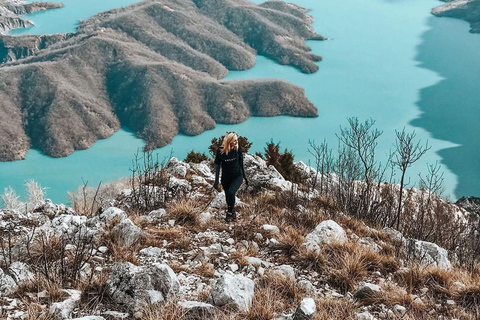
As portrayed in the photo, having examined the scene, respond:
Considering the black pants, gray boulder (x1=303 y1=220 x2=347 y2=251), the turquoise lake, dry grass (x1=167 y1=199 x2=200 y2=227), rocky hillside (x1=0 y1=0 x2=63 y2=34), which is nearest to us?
gray boulder (x1=303 y1=220 x2=347 y2=251)

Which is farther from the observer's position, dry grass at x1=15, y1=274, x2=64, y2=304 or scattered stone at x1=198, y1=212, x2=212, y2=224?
scattered stone at x1=198, y1=212, x2=212, y2=224

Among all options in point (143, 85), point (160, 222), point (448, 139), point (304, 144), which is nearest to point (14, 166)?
point (143, 85)

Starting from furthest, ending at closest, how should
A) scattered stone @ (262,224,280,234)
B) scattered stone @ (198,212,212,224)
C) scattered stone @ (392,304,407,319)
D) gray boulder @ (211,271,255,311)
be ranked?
1. scattered stone @ (198,212,212,224)
2. scattered stone @ (262,224,280,234)
3. scattered stone @ (392,304,407,319)
4. gray boulder @ (211,271,255,311)

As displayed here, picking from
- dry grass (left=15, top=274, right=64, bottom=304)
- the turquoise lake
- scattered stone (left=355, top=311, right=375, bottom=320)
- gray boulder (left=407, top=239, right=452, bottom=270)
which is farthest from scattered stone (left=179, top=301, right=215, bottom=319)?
the turquoise lake

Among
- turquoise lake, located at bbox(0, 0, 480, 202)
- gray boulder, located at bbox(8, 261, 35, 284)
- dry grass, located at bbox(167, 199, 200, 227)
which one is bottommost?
turquoise lake, located at bbox(0, 0, 480, 202)

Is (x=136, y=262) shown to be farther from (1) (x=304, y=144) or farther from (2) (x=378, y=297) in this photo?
(1) (x=304, y=144)

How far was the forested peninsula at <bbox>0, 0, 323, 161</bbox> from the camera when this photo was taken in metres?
108

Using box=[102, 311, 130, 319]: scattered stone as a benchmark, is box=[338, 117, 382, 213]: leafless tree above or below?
below

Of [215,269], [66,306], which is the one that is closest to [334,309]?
[215,269]

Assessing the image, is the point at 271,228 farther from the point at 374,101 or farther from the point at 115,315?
the point at 374,101

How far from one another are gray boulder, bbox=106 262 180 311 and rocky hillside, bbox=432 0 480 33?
183 metres

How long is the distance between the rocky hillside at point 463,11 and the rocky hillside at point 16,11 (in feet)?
511

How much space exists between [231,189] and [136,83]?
118m

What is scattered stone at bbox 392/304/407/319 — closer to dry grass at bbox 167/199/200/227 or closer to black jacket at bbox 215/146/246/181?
dry grass at bbox 167/199/200/227
